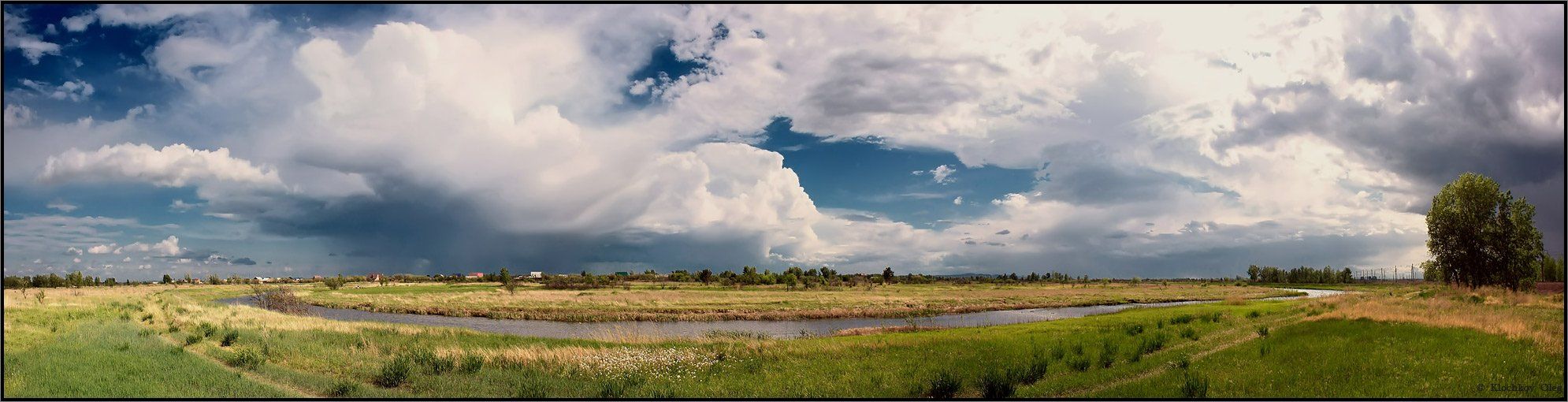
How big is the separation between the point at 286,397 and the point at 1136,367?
26.5m

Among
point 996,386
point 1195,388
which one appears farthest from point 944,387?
point 1195,388

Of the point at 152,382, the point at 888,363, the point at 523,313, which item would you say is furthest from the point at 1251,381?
the point at 523,313

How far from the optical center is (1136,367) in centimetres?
2403

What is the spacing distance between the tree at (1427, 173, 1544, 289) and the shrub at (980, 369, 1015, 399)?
2991 inches

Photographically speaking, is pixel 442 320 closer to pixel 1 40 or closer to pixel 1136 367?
pixel 1 40

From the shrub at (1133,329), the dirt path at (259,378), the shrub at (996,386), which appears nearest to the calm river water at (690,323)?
the shrub at (1133,329)

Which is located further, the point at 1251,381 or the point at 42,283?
the point at 42,283

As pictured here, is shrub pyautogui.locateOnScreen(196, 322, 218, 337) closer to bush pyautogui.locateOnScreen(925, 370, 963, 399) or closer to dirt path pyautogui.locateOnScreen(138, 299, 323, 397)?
dirt path pyautogui.locateOnScreen(138, 299, 323, 397)

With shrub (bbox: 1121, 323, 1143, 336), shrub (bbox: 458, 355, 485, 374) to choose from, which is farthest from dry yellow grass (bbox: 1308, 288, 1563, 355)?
shrub (bbox: 458, 355, 485, 374)

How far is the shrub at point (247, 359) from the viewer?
86.9 ft

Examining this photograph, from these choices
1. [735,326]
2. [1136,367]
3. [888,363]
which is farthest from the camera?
[735,326]

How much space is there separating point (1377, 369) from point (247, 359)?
38.1 meters

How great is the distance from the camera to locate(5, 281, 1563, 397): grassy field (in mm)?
19844

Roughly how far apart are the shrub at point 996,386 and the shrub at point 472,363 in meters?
17.8
